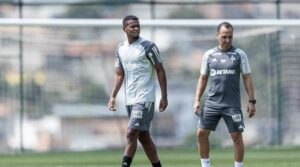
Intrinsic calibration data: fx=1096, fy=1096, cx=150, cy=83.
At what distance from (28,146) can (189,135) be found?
12.8 feet

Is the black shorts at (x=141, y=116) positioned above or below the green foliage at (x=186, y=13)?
below

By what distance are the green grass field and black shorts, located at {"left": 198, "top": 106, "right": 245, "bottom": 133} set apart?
278cm

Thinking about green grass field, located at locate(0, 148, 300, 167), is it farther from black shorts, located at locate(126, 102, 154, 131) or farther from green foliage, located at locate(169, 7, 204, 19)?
green foliage, located at locate(169, 7, 204, 19)

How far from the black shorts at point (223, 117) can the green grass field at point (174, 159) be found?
2784 millimetres

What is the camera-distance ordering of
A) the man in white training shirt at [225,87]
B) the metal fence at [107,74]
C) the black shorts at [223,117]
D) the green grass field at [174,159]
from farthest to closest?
the metal fence at [107,74], the green grass field at [174,159], the black shorts at [223,117], the man in white training shirt at [225,87]

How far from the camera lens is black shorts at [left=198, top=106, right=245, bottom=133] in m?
12.8

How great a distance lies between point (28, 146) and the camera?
25.2 meters

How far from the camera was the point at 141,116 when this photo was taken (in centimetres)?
1271

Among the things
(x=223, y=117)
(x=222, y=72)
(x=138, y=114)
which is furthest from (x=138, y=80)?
(x=223, y=117)

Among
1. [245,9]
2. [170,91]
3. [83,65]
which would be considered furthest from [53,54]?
[245,9]

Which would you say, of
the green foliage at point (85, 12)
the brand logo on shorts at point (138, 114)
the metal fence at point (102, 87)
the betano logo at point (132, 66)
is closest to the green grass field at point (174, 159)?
the metal fence at point (102, 87)

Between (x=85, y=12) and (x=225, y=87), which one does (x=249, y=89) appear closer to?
→ (x=225, y=87)

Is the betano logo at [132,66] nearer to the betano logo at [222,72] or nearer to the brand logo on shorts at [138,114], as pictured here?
the brand logo on shorts at [138,114]

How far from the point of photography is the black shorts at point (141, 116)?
41.7 ft
